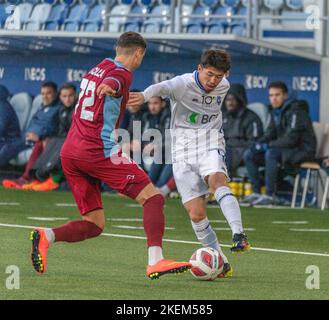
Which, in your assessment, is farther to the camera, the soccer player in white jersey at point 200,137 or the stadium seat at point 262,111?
the stadium seat at point 262,111

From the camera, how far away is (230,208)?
Answer: 10852 mm

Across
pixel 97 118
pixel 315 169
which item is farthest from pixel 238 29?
pixel 97 118

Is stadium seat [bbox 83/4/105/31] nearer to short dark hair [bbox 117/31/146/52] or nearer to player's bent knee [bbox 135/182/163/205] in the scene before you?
short dark hair [bbox 117/31/146/52]

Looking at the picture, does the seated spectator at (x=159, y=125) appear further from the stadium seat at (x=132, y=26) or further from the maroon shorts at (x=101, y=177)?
the maroon shorts at (x=101, y=177)

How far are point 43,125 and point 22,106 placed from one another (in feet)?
5.65

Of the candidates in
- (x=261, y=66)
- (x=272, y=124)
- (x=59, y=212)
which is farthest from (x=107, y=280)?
(x=261, y=66)

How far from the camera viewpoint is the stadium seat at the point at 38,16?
79.0 ft

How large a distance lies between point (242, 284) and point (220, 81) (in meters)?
1.96

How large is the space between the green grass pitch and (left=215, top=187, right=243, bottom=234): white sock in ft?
1.47

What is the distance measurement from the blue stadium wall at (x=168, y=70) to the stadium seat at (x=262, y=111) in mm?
187

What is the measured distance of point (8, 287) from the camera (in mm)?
9531

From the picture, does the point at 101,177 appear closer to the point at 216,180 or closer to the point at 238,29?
the point at 216,180

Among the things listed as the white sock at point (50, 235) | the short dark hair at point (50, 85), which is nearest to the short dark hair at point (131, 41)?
the white sock at point (50, 235)

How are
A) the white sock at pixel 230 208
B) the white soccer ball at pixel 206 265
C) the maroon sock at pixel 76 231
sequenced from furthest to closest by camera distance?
the white sock at pixel 230 208, the white soccer ball at pixel 206 265, the maroon sock at pixel 76 231
